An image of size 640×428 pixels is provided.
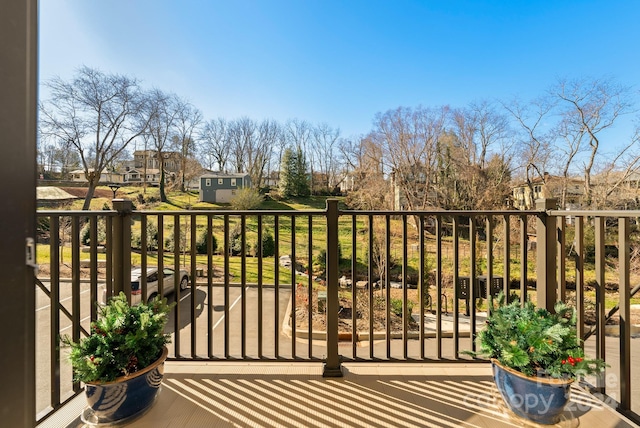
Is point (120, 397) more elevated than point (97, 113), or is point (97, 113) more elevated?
point (97, 113)

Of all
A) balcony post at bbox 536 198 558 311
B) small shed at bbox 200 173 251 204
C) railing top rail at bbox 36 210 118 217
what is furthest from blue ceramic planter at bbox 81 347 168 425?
small shed at bbox 200 173 251 204

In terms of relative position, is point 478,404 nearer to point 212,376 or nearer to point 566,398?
point 566,398

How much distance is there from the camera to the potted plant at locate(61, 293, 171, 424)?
111 centimetres

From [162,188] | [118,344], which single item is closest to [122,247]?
[118,344]

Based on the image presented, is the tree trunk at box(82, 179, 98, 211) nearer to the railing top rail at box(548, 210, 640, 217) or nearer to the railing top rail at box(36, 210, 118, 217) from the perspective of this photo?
the railing top rail at box(36, 210, 118, 217)

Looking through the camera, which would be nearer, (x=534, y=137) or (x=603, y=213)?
(x=603, y=213)

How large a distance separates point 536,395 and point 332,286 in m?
1.00

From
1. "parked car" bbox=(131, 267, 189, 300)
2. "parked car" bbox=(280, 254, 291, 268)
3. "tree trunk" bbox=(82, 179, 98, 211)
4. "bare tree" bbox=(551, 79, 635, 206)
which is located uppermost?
"bare tree" bbox=(551, 79, 635, 206)

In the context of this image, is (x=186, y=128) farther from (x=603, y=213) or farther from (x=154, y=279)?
(x=603, y=213)

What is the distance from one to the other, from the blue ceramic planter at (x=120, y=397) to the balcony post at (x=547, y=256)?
2.07 metres

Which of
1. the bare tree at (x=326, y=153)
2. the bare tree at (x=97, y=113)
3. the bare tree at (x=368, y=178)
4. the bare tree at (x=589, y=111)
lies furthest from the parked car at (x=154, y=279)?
the bare tree at (x=589, y=111)

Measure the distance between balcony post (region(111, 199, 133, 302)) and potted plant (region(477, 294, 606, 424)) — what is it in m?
1.91

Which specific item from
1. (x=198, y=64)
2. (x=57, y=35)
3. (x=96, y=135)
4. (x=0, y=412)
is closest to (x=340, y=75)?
(x=198, y=64)

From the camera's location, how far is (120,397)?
1.14 m
